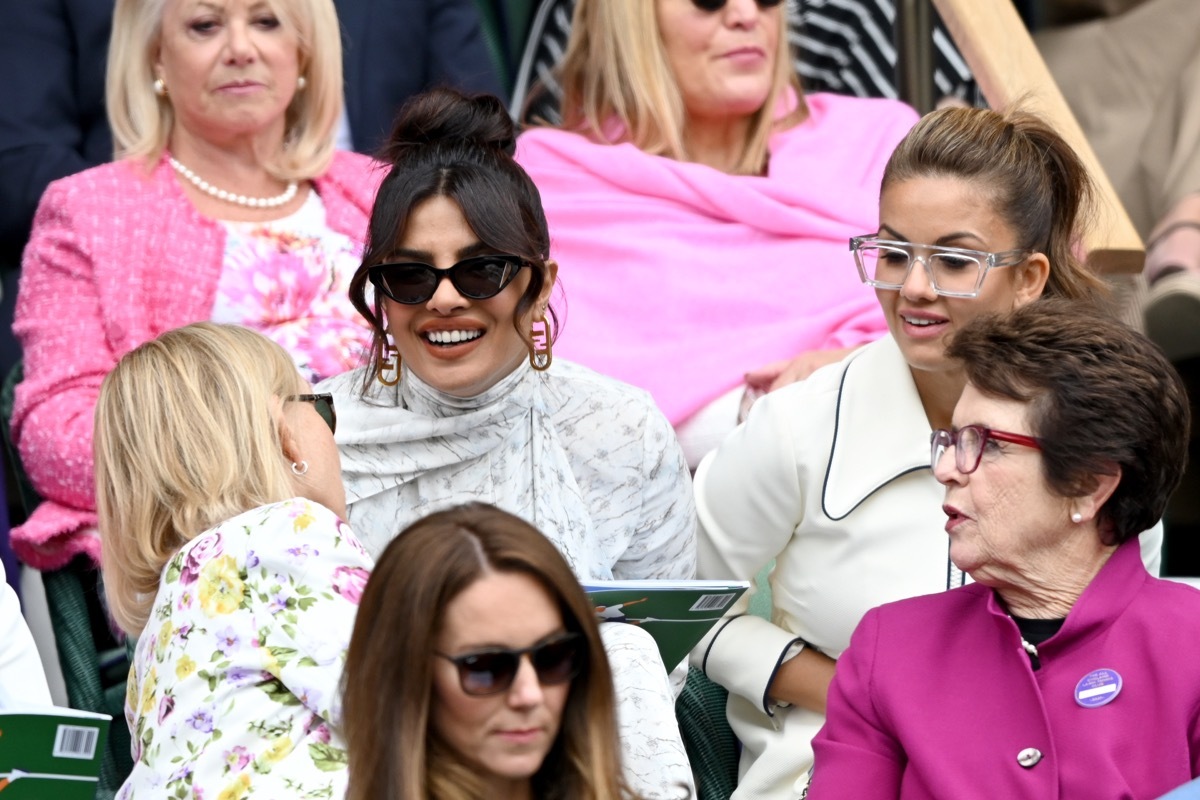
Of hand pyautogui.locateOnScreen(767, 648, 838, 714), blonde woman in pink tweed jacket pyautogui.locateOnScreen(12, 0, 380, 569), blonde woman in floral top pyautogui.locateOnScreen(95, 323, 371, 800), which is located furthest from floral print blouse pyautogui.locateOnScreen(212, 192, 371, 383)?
hand pyautogui.locateOnScreen(767, 648, 838, 714)

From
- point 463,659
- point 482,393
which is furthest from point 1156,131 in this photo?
point 463,659

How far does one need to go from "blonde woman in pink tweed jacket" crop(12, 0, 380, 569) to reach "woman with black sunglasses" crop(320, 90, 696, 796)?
567mm

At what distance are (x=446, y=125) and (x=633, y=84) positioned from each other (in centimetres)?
121

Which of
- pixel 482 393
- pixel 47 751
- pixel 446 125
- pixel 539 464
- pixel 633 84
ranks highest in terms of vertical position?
pixel 446 125

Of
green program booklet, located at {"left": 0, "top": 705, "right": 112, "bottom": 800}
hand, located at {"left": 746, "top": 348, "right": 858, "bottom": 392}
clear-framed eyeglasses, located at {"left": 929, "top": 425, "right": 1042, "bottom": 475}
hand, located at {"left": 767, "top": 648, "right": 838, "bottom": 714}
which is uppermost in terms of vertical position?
clear-framed eyeglasses, located at {"left": 929, "top": 425, "right": 1042, "bottom": 475}

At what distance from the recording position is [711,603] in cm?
254

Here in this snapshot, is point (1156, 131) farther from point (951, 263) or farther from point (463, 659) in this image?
point (463, 659)

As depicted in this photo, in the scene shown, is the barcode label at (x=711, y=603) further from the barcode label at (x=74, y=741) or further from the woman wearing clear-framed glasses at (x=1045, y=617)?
the barcode label at (x=74, y=741)

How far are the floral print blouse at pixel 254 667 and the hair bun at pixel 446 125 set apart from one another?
2.48 ft

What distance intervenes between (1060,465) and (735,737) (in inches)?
38.5

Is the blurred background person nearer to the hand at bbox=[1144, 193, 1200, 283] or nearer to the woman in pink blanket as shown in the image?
the hand at bbox=[1144, 193, 1200, 283]

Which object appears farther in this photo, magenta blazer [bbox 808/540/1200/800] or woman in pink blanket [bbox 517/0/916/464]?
woman in pink blanket [bbox 517/0/916/464]

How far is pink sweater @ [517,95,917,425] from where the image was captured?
3.75 meters

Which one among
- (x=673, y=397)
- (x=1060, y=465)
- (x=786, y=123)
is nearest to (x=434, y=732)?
(x=1060, y=465)
